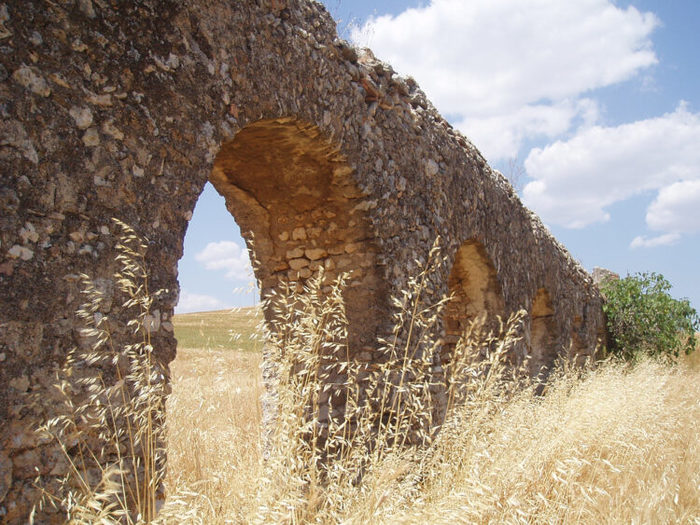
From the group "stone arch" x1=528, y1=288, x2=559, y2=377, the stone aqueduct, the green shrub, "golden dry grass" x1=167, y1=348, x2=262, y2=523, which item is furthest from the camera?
the green shrub

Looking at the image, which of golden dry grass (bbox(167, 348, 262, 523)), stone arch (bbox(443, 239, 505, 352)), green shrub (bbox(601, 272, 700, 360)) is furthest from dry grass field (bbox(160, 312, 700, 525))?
green shrub (bbox(601, 272, 700, 360))

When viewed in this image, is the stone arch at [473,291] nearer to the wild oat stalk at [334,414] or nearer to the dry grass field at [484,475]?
the wild oat stalk at [334,414]

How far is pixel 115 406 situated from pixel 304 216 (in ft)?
7.99

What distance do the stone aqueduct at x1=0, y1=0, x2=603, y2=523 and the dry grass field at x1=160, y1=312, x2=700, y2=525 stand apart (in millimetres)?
649

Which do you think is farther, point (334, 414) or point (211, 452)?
point (211, 452)

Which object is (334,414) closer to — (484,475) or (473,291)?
(484,475)

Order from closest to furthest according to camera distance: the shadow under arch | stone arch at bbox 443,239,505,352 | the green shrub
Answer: the shadow under arch
stone arch at bbox 443,239,505,352
the green shrub

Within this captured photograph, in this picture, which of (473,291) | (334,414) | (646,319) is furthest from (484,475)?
(646,319)

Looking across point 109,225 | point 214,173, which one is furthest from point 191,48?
point 214,173

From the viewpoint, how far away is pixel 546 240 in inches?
368

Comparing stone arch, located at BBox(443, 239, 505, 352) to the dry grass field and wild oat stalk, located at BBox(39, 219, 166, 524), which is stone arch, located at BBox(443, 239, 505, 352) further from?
wild oat stalk, located at BBox(39, 219, 166, 524)

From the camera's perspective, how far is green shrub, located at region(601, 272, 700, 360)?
44.2 feet

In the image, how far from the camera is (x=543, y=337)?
9773 millimetres

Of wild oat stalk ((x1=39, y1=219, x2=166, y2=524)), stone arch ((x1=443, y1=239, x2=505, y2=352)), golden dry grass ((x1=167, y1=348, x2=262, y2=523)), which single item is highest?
stone arch ((x1=443, y1=239, x2=505, y2=352))
